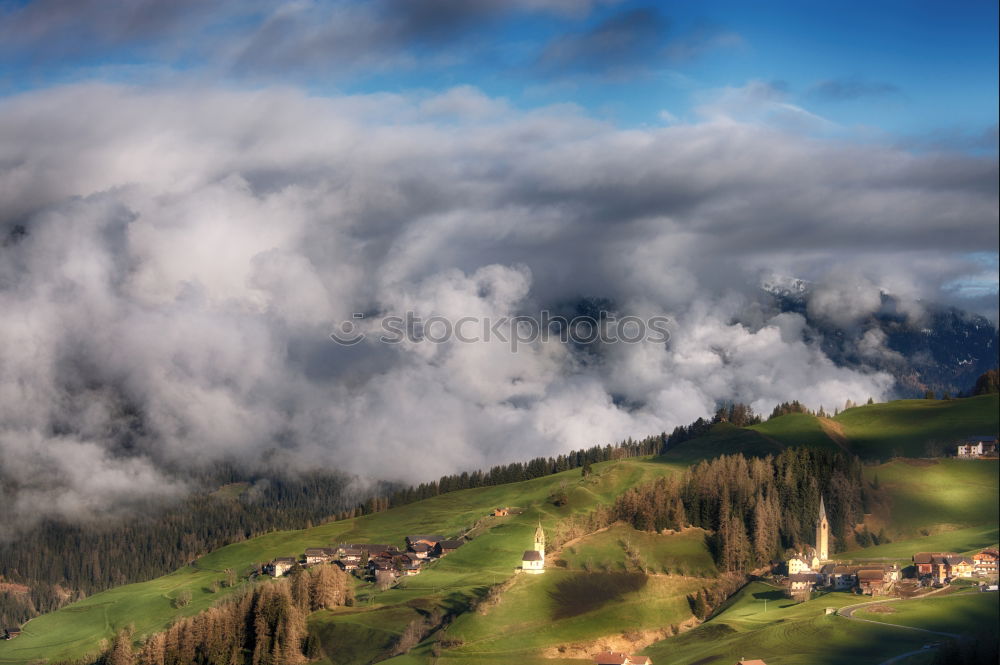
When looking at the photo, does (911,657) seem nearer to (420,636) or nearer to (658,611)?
(658,611)

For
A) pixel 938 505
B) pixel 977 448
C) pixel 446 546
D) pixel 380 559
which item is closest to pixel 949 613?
pixel 938 505

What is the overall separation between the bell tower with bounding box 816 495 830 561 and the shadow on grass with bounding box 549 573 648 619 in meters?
23.9

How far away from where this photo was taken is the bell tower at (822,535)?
151 meters

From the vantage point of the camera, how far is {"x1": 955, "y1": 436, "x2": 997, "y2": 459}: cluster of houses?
176m

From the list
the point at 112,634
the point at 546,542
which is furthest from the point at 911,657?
the point at 112,634

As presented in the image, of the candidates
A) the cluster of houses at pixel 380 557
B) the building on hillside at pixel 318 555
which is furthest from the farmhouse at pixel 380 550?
the building on hillside at pixel 318 555

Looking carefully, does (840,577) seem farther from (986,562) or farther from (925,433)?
(925,433)

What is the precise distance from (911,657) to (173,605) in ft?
394

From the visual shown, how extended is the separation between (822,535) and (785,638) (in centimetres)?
4540

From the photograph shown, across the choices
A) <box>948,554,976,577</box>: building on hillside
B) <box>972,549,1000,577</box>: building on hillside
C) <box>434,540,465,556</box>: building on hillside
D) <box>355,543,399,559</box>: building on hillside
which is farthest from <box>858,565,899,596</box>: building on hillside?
<box>355,543,399,559</box>: building on hillside

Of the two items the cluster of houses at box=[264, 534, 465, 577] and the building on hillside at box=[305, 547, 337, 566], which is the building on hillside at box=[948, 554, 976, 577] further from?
the building on hillside at box=[305, 547, 337, 566]

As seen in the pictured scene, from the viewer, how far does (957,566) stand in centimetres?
12619

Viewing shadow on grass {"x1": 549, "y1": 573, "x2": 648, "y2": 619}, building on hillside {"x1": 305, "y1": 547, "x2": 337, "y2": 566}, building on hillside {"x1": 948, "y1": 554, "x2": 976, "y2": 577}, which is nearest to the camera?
building on hillside {"x1": 948, "y1": 554, "x2": 976, "y2": 577}

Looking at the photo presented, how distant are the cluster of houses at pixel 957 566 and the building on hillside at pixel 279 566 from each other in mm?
103039
